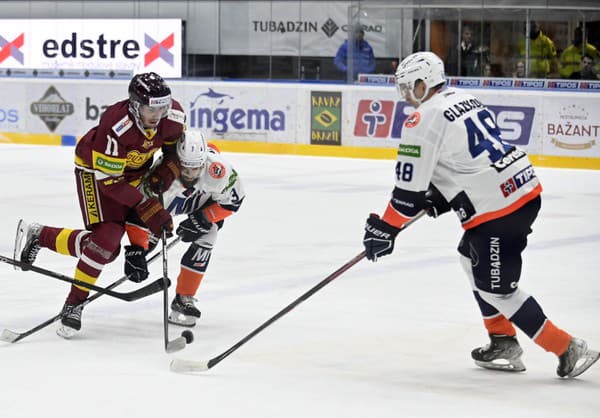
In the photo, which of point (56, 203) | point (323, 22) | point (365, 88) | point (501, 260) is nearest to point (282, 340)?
point (501, 260)

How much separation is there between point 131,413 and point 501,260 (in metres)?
1.28

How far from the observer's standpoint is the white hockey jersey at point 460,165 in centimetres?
378

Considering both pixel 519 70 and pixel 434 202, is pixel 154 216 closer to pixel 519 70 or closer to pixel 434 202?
pixel 434 202

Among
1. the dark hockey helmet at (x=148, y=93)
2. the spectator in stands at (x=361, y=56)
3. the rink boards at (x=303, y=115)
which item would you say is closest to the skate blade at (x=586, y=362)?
the dark hockey helmet at (x=148, y=93)

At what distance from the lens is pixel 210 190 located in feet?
15.4

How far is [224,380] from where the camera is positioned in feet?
12.7

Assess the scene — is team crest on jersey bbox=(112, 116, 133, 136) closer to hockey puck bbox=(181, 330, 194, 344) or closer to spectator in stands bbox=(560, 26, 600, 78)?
hockey puck bbox=(181, 330, 194, 344)

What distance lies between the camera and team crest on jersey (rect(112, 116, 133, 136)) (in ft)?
14.6

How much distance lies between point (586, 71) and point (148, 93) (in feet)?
28.3

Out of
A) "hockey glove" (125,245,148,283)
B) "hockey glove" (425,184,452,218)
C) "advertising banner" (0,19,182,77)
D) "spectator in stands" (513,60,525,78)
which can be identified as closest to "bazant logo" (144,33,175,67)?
"advertising banner" (0,19,182,77)

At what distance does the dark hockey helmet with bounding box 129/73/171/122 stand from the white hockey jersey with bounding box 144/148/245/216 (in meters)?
0.34

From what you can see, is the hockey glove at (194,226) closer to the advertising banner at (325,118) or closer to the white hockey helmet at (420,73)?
the white hockey helmet at (420,73)

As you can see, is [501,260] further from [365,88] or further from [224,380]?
[365,88]

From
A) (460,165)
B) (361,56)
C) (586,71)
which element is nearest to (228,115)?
(361,56)
